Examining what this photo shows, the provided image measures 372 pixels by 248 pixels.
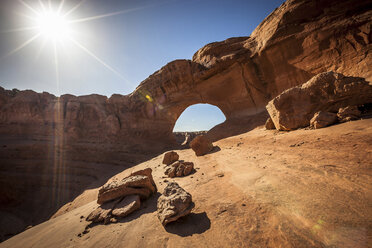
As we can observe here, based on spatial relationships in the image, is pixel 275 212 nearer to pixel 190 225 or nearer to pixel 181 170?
pixel 190 225

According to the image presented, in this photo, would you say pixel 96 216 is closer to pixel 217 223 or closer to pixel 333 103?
pixel 217 223

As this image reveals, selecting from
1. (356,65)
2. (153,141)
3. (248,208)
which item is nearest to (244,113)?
(356,65)

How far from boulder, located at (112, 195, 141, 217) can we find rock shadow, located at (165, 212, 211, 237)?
3.15 ft

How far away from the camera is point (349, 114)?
409cm

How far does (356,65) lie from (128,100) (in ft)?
65.1

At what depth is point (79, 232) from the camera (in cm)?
232

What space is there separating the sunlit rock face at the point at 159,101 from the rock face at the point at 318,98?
2153 mm

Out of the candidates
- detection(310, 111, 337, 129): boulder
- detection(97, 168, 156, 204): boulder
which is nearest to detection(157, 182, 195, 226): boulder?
detection(97, 168, 156, 204): boulder

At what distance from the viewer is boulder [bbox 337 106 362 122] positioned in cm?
400

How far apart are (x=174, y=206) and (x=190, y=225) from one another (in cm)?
33

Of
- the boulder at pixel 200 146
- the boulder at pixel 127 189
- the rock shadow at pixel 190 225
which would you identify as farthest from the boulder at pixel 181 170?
the boulder at pixel 200 146

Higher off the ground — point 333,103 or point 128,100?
point 128,100

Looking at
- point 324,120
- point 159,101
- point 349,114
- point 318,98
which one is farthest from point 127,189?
point 159,101

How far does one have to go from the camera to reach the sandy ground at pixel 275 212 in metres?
1.38
